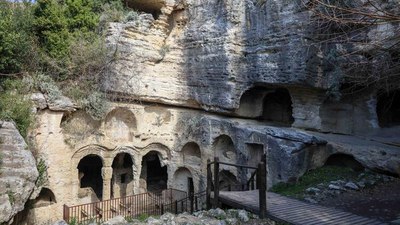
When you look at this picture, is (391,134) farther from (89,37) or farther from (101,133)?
(89,37)

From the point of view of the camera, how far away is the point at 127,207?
15.4 metres

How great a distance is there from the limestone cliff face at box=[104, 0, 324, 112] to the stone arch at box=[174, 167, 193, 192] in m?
3.63

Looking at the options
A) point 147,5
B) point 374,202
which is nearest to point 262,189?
point 374,202

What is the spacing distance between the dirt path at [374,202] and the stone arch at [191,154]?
8.77 meters

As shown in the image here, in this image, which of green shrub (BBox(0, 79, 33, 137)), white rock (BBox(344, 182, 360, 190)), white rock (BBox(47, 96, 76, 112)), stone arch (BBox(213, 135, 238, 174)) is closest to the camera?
white rock (BBox(344, 182, 360, 190))

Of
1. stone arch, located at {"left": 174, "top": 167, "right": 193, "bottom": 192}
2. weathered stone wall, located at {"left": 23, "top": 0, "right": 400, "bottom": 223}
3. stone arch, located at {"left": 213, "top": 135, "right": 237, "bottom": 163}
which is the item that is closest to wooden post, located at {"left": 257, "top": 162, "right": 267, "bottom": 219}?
weathered stone wall, located at {"left": 23, "top": 0, "right": 400, "bottom": 223}

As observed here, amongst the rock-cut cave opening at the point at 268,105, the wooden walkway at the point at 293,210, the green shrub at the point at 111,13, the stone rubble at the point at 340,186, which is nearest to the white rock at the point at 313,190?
the stone rubble at the point at 340,186

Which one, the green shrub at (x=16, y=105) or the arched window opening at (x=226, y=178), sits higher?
the green shrub at (x=16, y=105)

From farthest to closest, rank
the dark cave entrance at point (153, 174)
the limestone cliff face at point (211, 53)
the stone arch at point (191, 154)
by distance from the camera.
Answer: the dark cave entrance at point (153, 174), the stone arch at point (191, 154), the limestone cliff face at point (211, 53)

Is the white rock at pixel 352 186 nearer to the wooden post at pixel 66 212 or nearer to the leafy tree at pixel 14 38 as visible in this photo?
the wooden post at pixel 66 212

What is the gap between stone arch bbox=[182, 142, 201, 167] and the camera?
1709 centimetres

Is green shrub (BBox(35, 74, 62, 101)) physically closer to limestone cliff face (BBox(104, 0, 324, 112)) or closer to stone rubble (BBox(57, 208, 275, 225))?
limestone cliff face (BBox(104, 0, 324, 112))

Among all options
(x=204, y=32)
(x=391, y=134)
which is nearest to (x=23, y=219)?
(x=204, y=32)

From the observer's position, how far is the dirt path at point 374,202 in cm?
772
